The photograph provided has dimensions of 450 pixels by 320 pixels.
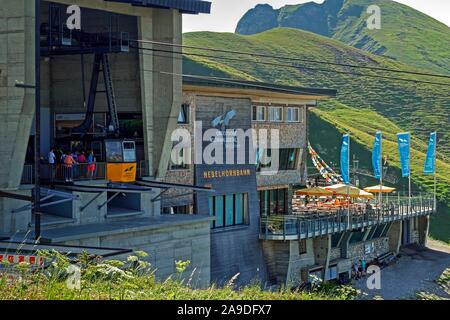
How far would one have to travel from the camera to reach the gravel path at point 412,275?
4459cm

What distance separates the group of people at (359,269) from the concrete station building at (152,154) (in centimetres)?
64

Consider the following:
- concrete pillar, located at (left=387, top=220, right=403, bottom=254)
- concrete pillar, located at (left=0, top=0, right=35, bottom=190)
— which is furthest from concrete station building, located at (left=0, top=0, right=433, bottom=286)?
concrete pillar, located at (left=387, top=220, right=403, bottom=254)

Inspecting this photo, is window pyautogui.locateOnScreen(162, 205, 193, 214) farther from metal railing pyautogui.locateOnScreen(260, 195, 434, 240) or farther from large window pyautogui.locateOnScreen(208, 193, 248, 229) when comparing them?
metal railing pyautogui.locateOnScreen(260, 195, 434, 240)

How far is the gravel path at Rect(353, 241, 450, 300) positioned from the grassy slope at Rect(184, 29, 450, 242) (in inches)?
704

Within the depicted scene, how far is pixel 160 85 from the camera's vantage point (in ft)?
118

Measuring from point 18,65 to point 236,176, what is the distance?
17304 mm

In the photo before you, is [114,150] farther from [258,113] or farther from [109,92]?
[258,113]

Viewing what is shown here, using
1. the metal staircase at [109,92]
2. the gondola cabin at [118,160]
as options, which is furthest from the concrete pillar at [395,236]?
the metal staircase at [109,92]

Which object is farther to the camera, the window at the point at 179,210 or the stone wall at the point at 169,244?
the window at the point at 179,210

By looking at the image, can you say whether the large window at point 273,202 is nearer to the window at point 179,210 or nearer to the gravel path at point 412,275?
the gravel path at point 412,275

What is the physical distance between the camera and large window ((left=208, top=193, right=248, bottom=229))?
42.0 m

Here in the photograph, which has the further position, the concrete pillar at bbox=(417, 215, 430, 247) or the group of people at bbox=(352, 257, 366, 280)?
the concrete pillar at bbox=(417, 215, 430, 247)

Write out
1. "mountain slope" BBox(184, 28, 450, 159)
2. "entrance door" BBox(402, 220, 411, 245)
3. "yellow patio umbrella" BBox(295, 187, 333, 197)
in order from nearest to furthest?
"yellow patio umbrella" BBox(295, 187, 333, 197) < "entrance door" BBox(402, 220, 411, 245) < "mountain slope" BBox(184, 28, 450, 159)
